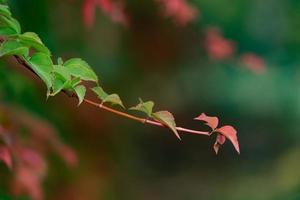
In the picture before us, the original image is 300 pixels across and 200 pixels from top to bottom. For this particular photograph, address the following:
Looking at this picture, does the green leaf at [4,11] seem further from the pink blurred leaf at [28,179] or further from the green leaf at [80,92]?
the pink blurred leaf at [28,179]

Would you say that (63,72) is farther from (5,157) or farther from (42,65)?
(5,157)

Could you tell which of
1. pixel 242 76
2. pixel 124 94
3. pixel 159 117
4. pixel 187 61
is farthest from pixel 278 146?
pixel 159 117

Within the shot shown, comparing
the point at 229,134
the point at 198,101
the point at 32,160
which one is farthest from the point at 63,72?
the point at 198,101

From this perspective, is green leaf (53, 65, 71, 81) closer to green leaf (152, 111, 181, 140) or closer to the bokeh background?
green leaf (152, 111, 181, 140)

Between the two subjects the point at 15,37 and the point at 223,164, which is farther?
the point at 223,164

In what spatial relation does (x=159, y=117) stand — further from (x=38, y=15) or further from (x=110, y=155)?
(x=110, y=155)

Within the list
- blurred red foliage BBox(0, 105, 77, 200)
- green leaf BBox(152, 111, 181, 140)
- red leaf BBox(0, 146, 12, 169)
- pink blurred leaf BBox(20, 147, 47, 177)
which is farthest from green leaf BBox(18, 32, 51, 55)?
pink blurred leaf BBox(20, 147, 47, 177)

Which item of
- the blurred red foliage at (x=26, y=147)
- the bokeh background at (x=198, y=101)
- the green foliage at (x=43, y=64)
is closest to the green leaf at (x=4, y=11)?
the green foliage at (x=43, y=64)
